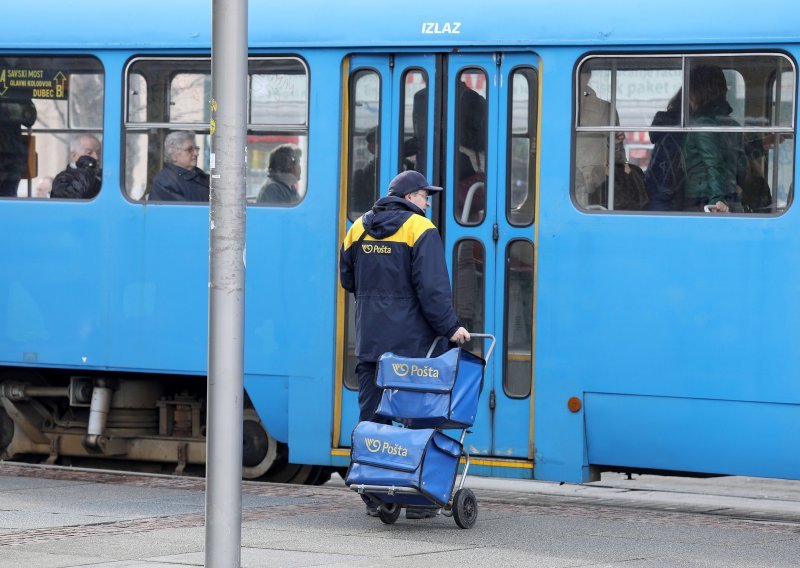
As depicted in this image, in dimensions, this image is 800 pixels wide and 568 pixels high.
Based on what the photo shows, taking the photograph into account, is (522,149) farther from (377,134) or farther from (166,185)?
(166,185)

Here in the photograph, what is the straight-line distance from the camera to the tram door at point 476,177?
32.4 feet

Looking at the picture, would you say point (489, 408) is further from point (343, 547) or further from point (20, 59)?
point (20, 59)

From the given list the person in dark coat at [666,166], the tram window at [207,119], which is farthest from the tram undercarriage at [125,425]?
the person in dark coat at [666,166]

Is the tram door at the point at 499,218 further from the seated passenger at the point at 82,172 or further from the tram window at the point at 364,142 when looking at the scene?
the seated passenger at the point at 82,172

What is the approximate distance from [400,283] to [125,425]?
3.13m

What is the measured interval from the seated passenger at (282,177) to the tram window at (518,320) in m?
1.45

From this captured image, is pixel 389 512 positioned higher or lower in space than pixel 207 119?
lower

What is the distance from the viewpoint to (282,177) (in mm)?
10430

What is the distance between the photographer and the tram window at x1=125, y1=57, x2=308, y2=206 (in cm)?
1038

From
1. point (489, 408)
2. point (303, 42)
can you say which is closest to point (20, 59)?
point (303, 42)

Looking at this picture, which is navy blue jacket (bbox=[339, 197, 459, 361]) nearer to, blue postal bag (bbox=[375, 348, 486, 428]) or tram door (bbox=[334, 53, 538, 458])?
blue postal bag (bbox=[375, 348, 486, 428])

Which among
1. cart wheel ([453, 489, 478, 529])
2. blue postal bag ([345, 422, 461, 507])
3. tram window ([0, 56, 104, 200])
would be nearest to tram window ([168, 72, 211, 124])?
tram window ([0, 56, 104, 200])

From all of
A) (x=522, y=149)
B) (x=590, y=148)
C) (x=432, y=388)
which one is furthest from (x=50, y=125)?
(x=432, y=388)

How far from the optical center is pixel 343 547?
8.13 m
